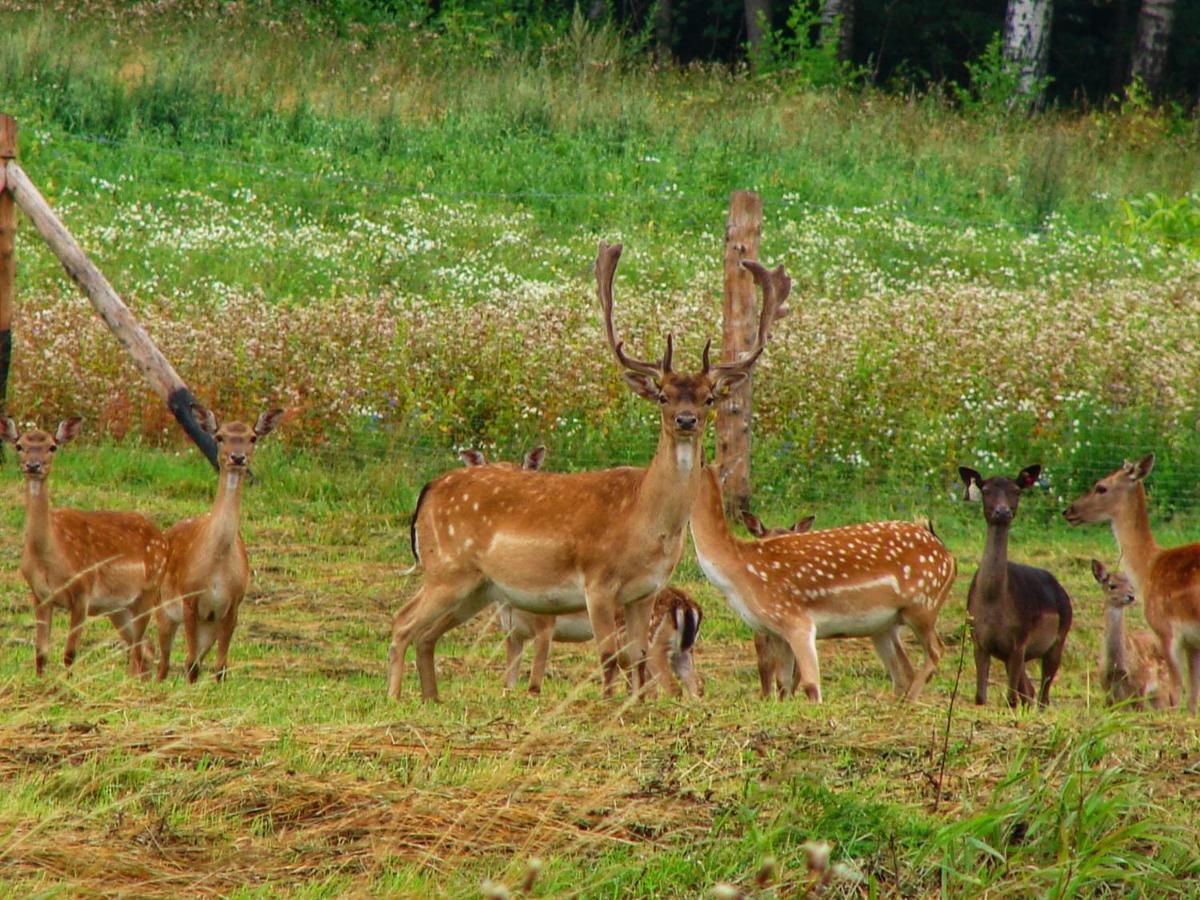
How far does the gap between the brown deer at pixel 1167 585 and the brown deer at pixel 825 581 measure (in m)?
1.03

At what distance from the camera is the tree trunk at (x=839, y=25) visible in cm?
2555

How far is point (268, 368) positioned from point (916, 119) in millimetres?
11578

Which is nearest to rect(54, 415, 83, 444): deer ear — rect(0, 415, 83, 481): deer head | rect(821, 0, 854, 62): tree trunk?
rect(0, 415, 83, 481): deer head

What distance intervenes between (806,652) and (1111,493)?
8.79ft

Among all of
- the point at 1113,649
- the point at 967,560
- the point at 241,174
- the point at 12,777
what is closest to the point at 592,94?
the point at 241,174

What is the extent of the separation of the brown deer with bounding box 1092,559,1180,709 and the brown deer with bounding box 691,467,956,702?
104 centimetres

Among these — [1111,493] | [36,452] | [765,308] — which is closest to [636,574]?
[765,308]

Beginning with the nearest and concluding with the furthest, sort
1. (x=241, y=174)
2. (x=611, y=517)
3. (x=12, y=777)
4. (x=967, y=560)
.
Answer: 1. (x=12, y=777)
2. (x=611, y=517)
3. (x=967, y=560)
4. (x=241, y=174)

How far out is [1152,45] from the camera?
26406 mm

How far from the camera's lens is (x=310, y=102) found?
20109 millimetres

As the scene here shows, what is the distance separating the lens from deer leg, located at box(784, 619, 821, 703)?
8031mm

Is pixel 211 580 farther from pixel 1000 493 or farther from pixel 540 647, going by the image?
pixel 1000 493

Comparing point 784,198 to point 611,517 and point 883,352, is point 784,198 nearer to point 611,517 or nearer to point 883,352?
point 883,352

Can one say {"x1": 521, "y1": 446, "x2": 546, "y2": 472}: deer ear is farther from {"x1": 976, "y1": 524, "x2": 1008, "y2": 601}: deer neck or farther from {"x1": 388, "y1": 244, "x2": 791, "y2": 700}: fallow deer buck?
{"x1": 976, "y1": 524, "x2": 1008, "y2": 601}: deer neck
